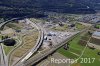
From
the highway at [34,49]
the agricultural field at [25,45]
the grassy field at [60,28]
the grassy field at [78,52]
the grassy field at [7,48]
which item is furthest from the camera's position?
the grassy field at [60,28]

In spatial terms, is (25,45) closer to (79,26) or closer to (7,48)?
(7,48)

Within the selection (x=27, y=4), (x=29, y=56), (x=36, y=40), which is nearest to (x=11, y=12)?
(x=27, y=4)

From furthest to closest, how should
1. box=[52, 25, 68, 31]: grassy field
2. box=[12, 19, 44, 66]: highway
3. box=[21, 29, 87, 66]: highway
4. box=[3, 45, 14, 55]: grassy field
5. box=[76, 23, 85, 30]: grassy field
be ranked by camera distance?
box=[76, 23, 85, 30]: grassy field < box=[52, 25, 68, 31]: grassy field < box=[3, 45, 14, 55]: grassy field < box=[12, 19, 44, 66]: highway < box=[21, 29, 87, 66]: highway

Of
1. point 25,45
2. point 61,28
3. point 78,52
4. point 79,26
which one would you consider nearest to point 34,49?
point 25,45

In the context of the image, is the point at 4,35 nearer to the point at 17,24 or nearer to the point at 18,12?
the point at 17,24

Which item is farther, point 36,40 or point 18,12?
point 18,12

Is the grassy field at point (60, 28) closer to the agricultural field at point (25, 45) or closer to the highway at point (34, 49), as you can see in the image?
the highway at point (34, 49)

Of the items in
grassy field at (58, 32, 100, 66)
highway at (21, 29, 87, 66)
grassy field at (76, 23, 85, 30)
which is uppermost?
highway at (21, 29, 87, 66)

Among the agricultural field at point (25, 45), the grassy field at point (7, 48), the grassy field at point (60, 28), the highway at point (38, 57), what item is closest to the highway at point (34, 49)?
the agricultural field at point (25, 45)

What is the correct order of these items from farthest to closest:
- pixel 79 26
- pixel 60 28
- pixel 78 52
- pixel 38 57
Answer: pixel 79 26 < pixel 60 28 < pixel 78 52 < pixel 38 57

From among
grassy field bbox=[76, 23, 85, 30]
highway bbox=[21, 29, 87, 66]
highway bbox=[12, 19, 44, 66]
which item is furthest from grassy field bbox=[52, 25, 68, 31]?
highway bbox=[21, 29, 87, 66]

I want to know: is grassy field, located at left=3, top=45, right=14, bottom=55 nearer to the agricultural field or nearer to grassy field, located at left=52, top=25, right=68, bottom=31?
the agricultural field
